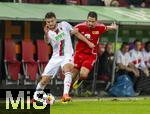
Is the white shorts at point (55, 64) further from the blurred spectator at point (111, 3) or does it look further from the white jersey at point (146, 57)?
the blurred spectator at point (111, 3)

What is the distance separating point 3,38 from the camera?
2133 cm

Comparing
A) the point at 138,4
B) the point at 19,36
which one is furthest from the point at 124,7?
Result: the point at 19,36

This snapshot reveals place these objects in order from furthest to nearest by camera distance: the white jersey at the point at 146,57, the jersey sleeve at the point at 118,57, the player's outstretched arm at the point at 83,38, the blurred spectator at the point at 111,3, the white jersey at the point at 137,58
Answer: the blurred spectator at the point at 111,3 < the white jersey at the point at 146,57 < the white jersey at the point at 137,58 < the jersey sleeve at the point at 118,57 < the player's outstretched arm at the point at 83,38

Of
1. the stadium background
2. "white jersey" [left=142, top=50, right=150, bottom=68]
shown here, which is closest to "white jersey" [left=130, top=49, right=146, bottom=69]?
"white jersey" [left=142, top=50, right=150, bottom=68]

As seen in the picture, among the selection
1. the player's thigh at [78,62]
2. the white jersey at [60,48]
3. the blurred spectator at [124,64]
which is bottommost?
the blurred spectator at [124,64]

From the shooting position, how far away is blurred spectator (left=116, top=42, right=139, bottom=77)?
22.8 meters

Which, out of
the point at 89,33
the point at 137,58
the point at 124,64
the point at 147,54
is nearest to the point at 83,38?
the point at 89,33

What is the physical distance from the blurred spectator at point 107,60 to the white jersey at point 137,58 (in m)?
1.05

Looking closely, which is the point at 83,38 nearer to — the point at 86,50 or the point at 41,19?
the point at 86,50

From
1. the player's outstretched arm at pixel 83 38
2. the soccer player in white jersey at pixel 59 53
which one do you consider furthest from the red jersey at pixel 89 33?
the soccer player in white jersey at pixel 59 53

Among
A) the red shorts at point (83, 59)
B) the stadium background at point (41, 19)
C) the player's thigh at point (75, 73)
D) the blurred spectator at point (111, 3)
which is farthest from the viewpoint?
the blurred spectator at point (111, 3)

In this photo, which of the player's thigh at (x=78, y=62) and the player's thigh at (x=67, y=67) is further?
the player's thigh at (x=78, y=62)

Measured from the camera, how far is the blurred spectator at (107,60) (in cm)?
2242

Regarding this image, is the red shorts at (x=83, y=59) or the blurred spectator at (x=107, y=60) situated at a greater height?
the red shorts at (x=83, y=59)
